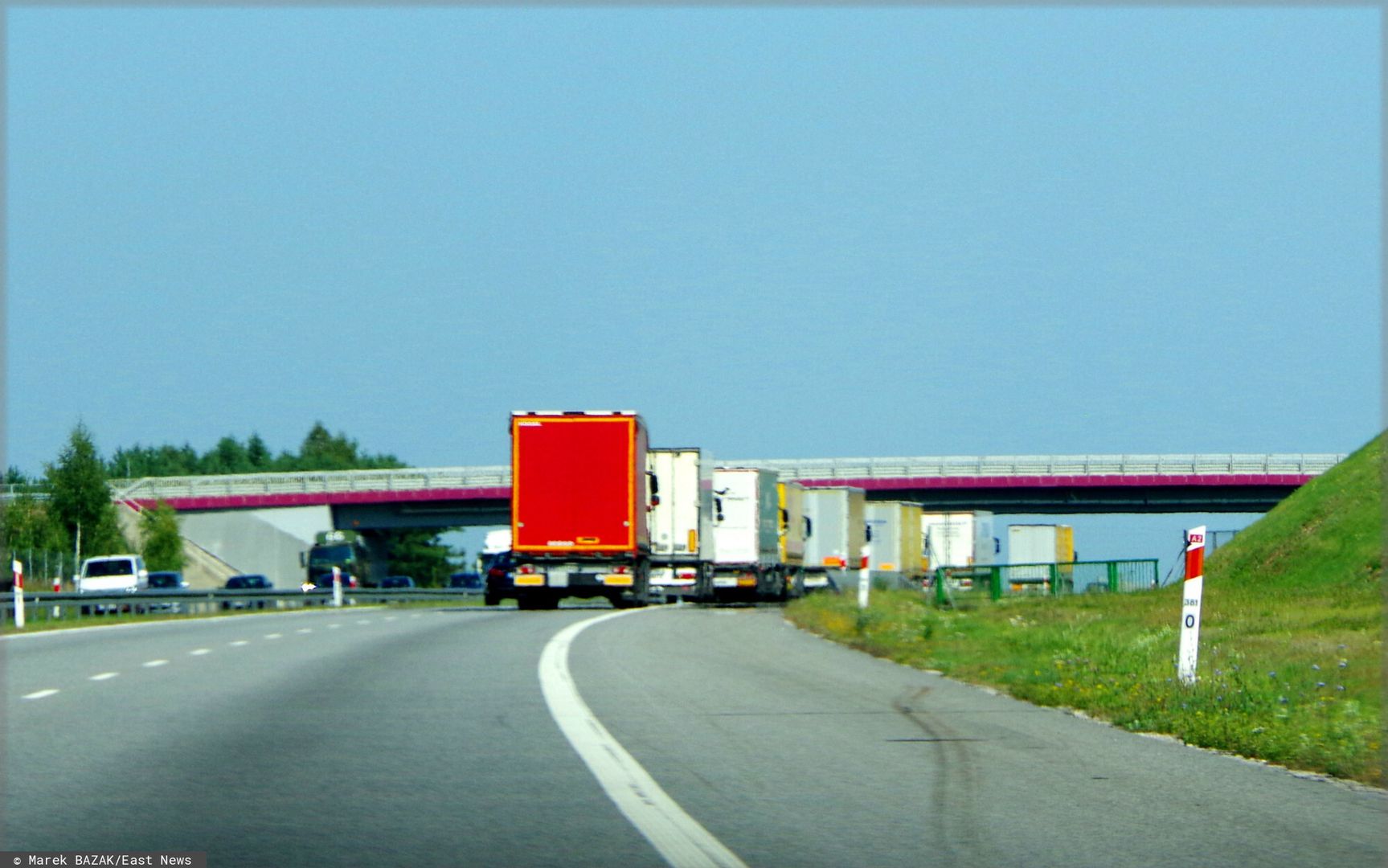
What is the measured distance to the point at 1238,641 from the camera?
61.5ft

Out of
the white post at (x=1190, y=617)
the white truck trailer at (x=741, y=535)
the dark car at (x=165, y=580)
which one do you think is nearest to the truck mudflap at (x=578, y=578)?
the white truck trailer at (x=741, y=535)

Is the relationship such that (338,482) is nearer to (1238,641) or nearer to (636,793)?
(1238,641)

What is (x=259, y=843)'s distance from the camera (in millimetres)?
7141

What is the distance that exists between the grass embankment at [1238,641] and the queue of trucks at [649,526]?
13.9ft

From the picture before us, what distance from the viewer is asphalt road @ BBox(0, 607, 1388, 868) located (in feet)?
23.3

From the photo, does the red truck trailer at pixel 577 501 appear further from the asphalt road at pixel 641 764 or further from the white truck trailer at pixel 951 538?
the white truck trailer at pixel 951 538

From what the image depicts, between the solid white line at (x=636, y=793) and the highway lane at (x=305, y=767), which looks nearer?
the solid white line at (x=636, y=793)

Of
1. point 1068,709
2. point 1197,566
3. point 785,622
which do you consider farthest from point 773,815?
point 785,622

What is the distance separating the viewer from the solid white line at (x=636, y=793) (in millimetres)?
6914

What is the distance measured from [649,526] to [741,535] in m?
5.71

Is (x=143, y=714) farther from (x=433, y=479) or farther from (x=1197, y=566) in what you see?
(x=433, y=479)

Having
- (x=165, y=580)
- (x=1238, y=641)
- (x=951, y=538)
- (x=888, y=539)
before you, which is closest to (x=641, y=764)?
(x=1238, y=641)

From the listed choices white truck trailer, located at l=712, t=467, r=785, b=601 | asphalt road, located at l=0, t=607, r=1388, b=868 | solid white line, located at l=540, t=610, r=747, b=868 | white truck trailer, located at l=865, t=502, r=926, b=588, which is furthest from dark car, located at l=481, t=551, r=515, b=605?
solid white line, located at l=540, t=610, r=747, b=868

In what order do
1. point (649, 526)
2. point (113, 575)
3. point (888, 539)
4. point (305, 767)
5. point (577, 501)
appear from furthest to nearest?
point (888, 539) < point (113, 575) < point (649, 526) < point (577, 501) < point (305, 767)
